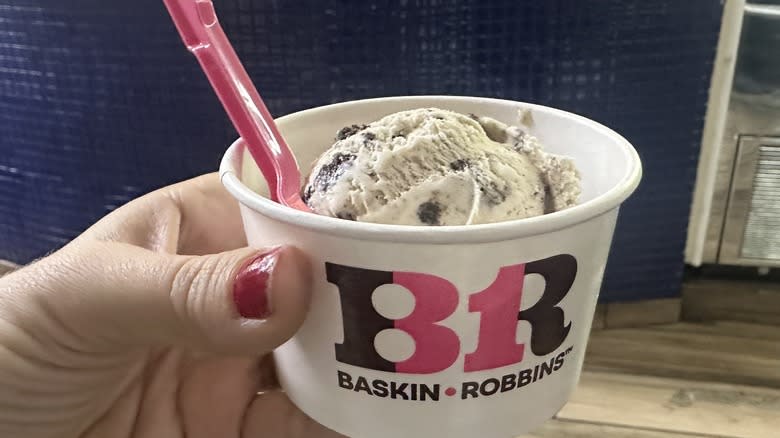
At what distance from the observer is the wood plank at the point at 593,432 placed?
100 cm

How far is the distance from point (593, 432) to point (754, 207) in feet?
1.75

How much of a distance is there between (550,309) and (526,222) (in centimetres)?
8

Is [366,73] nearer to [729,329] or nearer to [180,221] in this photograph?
[180,221]

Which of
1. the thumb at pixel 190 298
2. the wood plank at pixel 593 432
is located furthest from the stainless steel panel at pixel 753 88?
the thumb at pixel 190 298

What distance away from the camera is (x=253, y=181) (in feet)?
1.81

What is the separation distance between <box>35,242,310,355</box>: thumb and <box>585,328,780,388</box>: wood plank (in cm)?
83

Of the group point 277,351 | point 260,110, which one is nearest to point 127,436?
point 277,351

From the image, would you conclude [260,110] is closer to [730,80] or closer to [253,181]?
[253,181]

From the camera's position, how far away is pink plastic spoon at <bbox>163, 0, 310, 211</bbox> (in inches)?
19.8

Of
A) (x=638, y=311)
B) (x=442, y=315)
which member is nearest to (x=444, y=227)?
(x=442, y=315)

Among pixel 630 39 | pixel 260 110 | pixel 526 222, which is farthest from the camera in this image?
pixel 630 39

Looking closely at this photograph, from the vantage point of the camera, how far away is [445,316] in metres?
0.43

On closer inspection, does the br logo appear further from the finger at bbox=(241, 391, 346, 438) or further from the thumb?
the finger at bbox=(241, 391, 346, 438)

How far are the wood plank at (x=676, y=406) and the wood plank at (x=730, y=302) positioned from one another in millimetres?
197
